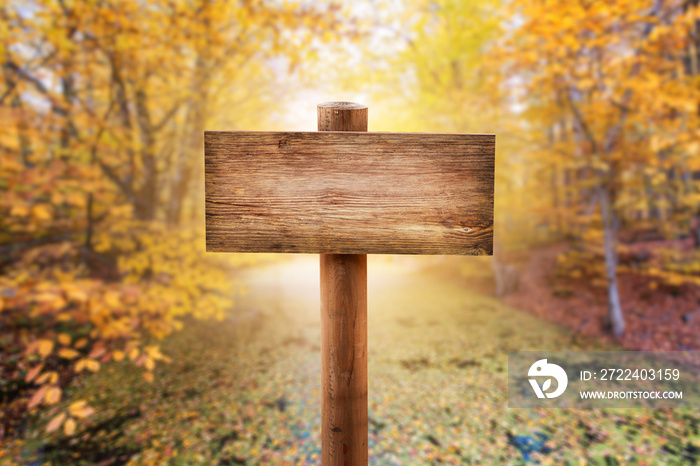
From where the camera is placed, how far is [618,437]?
12.3 feet

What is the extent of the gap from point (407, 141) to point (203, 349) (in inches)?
254

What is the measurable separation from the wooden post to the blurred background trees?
2112mm

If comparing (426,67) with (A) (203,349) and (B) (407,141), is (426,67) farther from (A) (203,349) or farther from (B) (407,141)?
(B) (407,141)

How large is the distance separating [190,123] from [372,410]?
561 centimetres

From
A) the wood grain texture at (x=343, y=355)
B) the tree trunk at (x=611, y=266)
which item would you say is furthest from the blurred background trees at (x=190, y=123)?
the wood grain texture at (x=343, y=355)

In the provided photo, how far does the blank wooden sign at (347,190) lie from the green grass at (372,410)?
3252mm

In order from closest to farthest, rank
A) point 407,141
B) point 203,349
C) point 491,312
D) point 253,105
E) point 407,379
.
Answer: point 407,141 → point 407,379 → point 203,349 → point 253,105 → point 491,312

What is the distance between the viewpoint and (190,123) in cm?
656

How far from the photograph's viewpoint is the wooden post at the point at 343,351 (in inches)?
54.2

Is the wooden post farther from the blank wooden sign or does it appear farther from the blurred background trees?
the blurred background trees


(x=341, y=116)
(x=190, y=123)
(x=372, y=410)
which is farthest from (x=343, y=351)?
(x=190, y=123)

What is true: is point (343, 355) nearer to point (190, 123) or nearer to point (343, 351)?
point (343, 351)

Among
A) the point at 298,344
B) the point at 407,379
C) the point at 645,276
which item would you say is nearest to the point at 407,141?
the point at 407,379

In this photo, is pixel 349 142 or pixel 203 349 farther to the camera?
pixel 203 349
